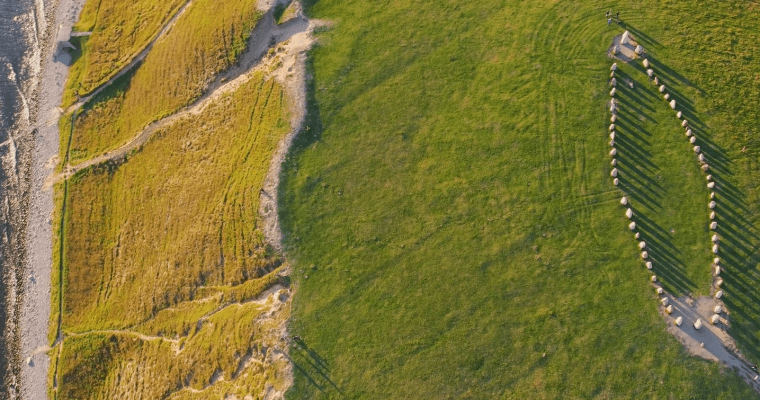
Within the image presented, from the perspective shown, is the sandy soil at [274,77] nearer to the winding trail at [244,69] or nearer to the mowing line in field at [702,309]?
the winding trail at [244,69]

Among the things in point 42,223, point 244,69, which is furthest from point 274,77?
point 42,223

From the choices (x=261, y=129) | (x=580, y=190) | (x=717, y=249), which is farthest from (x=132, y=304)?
(x=717, y=249)

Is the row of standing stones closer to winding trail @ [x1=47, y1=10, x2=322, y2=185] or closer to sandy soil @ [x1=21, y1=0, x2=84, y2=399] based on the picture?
winding trail @ [x1=47, y1=10, x2=322, y2=185]

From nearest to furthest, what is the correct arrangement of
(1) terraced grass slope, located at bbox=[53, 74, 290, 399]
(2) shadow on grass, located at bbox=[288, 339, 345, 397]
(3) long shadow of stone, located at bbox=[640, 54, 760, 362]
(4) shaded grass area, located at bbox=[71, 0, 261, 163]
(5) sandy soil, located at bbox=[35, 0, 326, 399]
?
(3) long shadow of stone, located at bbox=[640, 54, 760, 362], (2) shadow on grass, located at bbox=[288, 339, 345, 397], (1) terraced grass slope, located at bbox=[53, 74, 290, 399], (5) sandy soil, located at bbox=[35, 0, 326, 399], (4) shaded grass area, located at bbox=[71, 0, 261, 163]

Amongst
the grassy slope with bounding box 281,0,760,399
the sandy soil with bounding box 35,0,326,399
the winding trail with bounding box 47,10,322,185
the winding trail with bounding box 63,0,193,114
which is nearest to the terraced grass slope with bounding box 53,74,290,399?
the sandy soil with bounding box 35,0,326,399

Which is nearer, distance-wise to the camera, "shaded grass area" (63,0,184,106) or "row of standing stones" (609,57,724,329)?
"row of standing stones" (609,57,724,329)

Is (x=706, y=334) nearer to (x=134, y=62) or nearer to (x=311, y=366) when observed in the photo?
(x=311, y=366)

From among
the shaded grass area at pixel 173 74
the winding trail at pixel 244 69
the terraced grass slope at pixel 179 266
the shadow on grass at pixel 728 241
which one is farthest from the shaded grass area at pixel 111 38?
the shadow on grass at pixel 728 241
